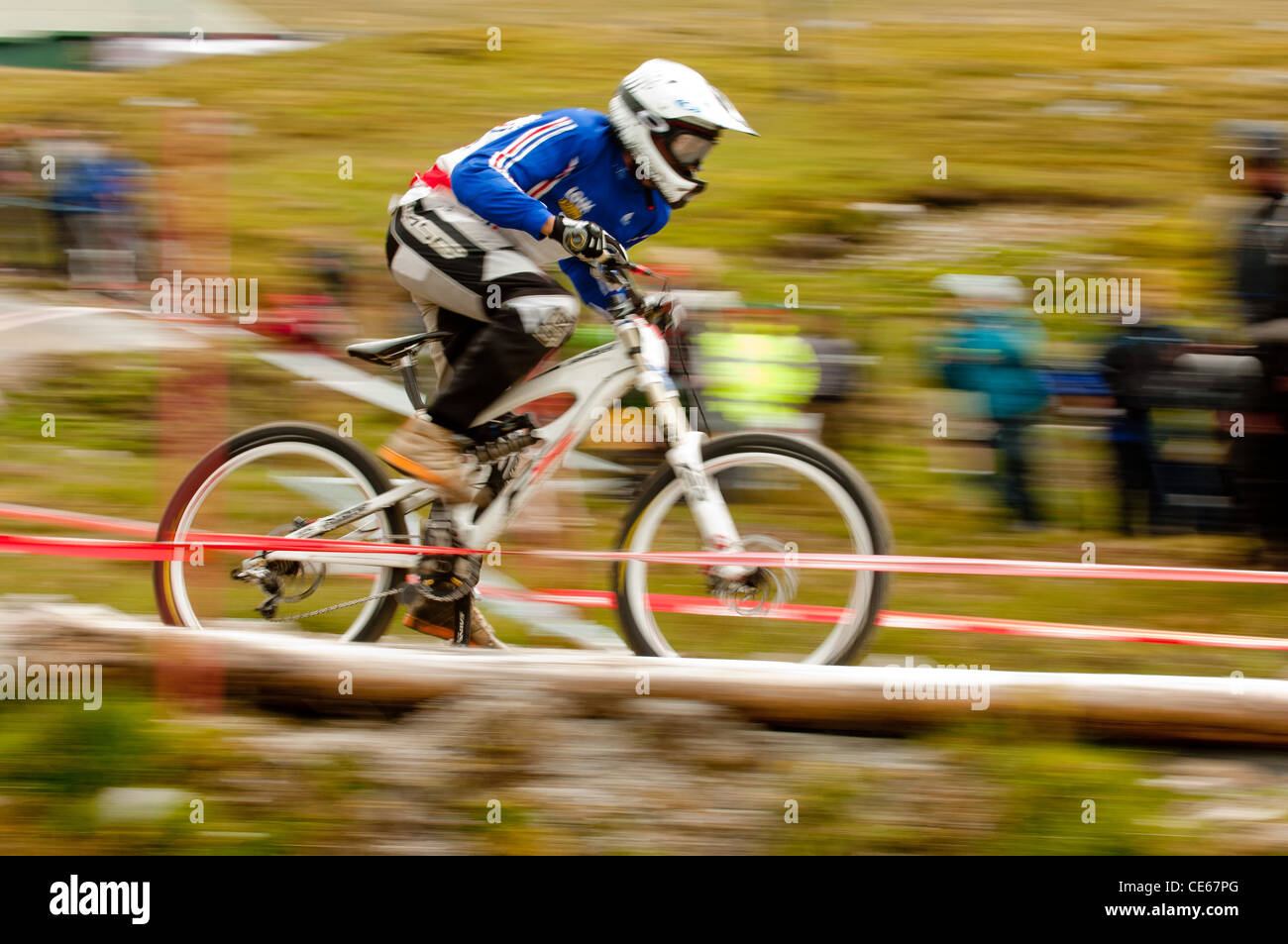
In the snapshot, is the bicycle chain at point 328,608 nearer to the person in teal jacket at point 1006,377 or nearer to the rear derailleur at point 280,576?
the rear derailleur at point 280,576

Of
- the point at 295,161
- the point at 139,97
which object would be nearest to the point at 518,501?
the point at 295,161

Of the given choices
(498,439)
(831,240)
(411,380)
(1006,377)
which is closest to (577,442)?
(498,439)

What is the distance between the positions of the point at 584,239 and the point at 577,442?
0.74m

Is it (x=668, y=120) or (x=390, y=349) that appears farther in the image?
(x=390, y=349)

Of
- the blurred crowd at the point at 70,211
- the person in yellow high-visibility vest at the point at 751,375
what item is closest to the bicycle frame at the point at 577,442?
the person in yellow high-visibility vest at the point at 751,375

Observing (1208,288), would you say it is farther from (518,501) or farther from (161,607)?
(161,607)

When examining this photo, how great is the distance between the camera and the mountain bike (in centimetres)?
443

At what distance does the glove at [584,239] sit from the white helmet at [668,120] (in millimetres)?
301

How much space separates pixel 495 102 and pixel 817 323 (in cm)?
686

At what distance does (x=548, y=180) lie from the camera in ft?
14.5

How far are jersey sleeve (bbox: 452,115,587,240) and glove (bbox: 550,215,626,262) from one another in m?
0.06

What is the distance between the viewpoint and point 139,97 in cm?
1527

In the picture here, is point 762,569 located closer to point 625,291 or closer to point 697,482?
point 697,482

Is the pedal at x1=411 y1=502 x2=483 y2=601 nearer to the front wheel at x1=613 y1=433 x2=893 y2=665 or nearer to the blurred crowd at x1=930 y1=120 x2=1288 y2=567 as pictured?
the front wheel at x1=613 y1=433 x2=893 y2=665
